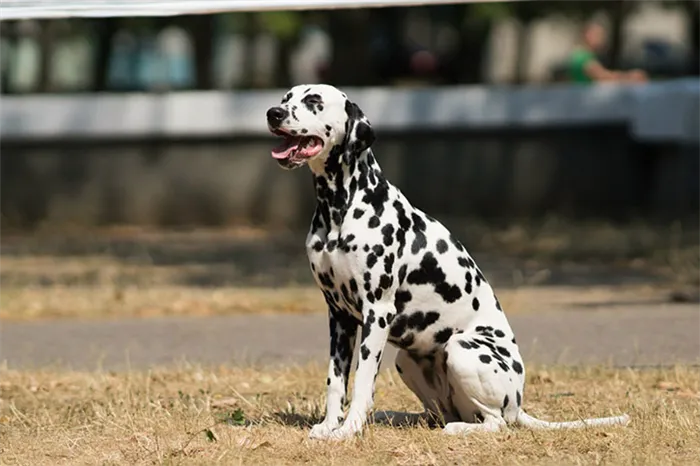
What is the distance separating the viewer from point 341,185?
7520 millimetres

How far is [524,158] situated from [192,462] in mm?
12552

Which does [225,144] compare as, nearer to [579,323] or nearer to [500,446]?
[579,323]

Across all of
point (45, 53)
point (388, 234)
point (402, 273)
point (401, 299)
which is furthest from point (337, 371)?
point (45, 53)

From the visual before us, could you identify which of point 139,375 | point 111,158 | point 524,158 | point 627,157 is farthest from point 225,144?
point 139,375

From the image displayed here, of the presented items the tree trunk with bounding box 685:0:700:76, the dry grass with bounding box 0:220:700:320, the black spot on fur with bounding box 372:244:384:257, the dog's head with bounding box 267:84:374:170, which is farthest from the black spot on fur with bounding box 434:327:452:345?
the tree trunk with bounding box 685:0:700:76

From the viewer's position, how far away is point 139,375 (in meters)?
9.62

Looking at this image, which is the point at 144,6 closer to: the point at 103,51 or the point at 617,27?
the point at 103,51

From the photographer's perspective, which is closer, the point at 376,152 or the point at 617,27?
the point at 376,152

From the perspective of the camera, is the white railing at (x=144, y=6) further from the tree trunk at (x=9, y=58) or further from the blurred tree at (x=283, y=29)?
the blurred tree at (x=283, y=29)

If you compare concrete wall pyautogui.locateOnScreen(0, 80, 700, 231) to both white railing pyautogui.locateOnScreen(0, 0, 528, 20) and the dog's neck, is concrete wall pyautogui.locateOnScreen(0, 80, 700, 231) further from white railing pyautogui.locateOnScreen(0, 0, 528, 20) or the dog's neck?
the dog's neck

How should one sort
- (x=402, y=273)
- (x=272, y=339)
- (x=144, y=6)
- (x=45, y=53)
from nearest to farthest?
(x=402, y=273), (x=144, y=6), (x=272, y=339), (x=45, y=53)

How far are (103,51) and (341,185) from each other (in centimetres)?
1453

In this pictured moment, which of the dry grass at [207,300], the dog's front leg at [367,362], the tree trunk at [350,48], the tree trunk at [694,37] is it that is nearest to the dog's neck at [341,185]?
the dog's front leg at [367,362]

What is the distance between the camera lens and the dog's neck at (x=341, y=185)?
296 inches
